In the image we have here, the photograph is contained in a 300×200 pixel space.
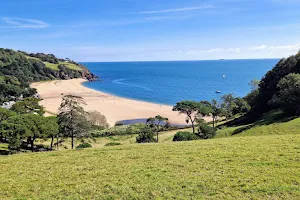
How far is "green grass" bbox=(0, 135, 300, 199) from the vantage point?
10344 millimetres

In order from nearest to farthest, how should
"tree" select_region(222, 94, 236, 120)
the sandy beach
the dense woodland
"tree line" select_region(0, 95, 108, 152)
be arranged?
"tree line" select_region(0, 95, 108, 152), the dense woodland, "tree" select_region(222, 94, 236, 120), the sandy beach

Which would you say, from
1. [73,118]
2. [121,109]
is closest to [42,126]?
[73,118]

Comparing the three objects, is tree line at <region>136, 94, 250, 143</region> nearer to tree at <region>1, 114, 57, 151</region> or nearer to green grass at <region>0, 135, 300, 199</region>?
tree at <region>1, 114, 57, 151</region>

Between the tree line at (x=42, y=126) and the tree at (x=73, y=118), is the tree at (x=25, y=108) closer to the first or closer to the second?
the tree line at (x=42, y=126)

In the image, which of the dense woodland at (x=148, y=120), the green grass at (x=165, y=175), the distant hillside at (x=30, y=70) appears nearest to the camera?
the green grass at (x=165, y=175)

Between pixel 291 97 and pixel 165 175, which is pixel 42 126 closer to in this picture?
pixel 165 175

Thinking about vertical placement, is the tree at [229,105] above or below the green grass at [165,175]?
above

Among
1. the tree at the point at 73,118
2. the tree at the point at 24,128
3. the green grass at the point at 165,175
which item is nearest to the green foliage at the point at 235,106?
the tree at the point at 73,118

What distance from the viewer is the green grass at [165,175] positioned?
10.3 metres

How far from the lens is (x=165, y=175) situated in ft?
40.5

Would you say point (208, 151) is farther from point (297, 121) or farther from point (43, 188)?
point (297, 121)

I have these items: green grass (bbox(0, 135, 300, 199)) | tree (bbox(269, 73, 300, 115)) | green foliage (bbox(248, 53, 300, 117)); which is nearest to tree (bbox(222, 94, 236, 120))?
green foliage (bbox(248, 53, 300, 117))

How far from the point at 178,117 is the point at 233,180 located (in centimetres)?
6219

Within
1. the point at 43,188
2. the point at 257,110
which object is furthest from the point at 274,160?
the point at 257,110
